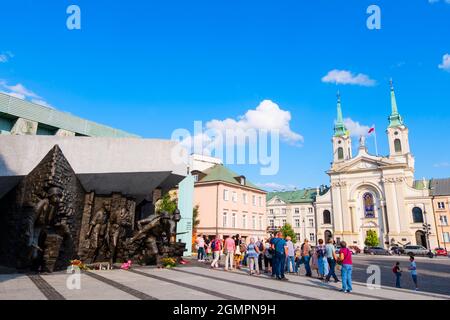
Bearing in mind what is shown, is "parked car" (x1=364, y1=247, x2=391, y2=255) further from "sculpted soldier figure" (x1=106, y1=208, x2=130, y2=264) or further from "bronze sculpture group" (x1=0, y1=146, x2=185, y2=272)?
"sculpted soldier figure" (x1=106, y1=208, x2=130, y2=264)

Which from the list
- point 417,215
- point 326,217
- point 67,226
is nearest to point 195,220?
point 67,226

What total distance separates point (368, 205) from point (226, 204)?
1593 inches

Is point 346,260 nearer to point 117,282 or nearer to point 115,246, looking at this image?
point 117,282

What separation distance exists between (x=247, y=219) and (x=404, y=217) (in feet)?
119

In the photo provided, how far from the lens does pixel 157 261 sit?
14.3 m

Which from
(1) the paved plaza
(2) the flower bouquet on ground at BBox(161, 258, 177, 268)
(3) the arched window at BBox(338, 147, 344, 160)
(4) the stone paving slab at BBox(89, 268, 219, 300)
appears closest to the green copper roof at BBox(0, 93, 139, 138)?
(2) the flower bouquet on ground at BBox(161, 258, 177, 268)

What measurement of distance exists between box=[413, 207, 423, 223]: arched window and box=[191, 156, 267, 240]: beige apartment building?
34962 mm

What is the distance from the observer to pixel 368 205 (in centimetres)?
6975

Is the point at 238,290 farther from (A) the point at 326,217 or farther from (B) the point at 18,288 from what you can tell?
(A) the point at 326,217

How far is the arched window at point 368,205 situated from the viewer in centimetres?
6862

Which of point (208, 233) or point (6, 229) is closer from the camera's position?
point (6, 229)

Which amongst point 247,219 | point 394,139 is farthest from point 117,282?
point 394,139

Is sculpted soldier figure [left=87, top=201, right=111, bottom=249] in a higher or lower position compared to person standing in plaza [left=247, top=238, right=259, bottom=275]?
higher

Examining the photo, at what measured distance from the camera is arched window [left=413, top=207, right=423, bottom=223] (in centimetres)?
6375
